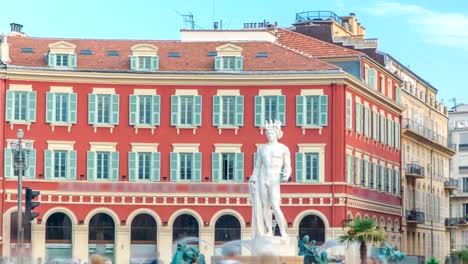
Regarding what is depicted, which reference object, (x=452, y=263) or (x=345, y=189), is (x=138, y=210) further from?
(x=452, y=263)

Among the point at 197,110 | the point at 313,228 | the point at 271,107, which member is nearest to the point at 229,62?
the point at 197,110

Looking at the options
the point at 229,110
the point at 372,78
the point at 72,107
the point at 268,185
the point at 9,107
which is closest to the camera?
the point at 268,185

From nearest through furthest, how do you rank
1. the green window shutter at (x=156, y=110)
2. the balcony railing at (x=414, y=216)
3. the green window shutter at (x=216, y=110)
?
the green window shutter at (x=216, y=110), the green window shutter at (x=156, y=110), the balcony railing at (x=414, y=216)

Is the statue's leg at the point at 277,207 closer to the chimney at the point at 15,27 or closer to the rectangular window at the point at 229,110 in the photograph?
the rectangular window at the point at 229,110

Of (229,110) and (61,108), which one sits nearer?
(61,108)

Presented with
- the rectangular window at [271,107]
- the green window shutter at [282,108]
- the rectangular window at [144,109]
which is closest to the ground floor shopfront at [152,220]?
the rectangular window at [144,109]

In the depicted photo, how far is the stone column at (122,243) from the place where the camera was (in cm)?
6956

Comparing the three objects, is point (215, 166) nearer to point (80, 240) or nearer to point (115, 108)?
point (115, 108)

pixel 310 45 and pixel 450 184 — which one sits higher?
pixel 310 45

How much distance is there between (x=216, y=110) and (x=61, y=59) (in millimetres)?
9304

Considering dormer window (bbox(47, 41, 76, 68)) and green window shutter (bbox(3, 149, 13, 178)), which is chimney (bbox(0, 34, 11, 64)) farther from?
green window shutter (bbox(3, 149, 13, 178))

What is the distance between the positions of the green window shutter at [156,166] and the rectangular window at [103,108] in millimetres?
3306

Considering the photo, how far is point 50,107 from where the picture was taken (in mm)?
70312

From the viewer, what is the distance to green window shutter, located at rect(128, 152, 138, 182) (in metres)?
70.6
